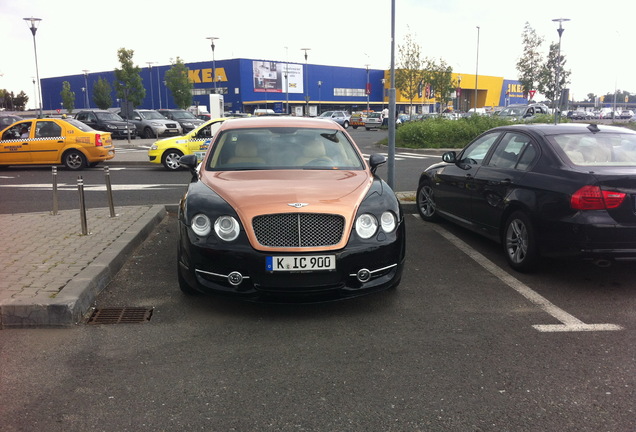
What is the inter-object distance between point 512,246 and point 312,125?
2591 millimetres

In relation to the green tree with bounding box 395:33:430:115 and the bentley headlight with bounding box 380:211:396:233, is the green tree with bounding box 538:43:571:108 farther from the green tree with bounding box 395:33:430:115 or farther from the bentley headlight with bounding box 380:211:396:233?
the bentley headlight with bounding box 380:211:396:233

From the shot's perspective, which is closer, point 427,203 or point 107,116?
point 427,203

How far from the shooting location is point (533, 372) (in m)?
3.63

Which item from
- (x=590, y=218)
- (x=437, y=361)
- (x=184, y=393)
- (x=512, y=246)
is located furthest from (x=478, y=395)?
(x=512, y=246)

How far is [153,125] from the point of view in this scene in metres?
33.5

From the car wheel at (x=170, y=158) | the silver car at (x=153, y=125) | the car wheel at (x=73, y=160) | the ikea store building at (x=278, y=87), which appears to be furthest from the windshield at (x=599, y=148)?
the ikea store building at (x=278, y=87)

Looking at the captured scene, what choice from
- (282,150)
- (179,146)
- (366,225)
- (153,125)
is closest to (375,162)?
(282,150)

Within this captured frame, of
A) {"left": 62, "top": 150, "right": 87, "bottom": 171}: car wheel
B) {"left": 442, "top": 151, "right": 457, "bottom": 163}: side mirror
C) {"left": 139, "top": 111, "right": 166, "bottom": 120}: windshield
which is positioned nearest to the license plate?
{"left": 442, "top": 151, "right": 457, "bottom": 163}: side mirror

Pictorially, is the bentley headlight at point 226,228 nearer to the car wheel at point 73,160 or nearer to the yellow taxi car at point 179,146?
the yellow taxi car at point 179,146

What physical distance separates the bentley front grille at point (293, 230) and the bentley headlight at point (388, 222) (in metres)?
0.46

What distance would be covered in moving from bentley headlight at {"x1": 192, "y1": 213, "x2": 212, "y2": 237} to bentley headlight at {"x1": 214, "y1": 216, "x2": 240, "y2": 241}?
0.08 meters

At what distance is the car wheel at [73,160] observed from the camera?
17.1m

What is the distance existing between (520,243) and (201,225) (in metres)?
3.37

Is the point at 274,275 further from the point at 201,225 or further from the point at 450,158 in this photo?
the point at 450,158
